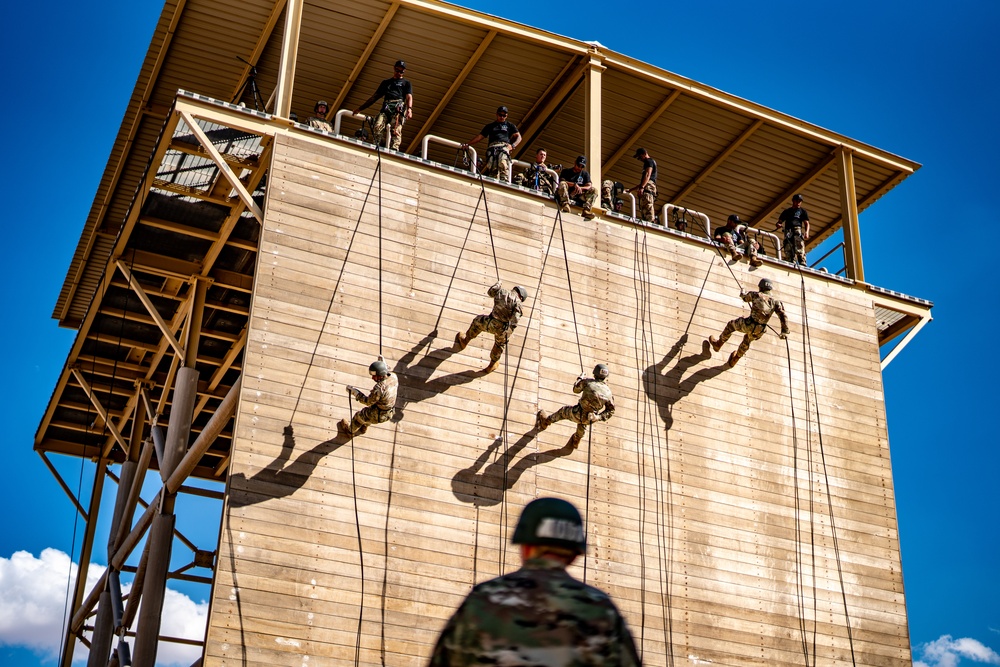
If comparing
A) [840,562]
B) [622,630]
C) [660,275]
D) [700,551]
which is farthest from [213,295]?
[622,630]

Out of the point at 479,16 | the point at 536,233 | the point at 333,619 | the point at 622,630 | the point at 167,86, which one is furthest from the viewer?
the point at 167,86

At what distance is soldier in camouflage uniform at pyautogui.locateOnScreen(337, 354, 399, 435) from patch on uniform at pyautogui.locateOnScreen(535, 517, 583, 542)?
37.2ft

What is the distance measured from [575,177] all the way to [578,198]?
1.13 m

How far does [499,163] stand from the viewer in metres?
21.9

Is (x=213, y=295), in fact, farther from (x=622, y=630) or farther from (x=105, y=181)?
(x=622, y=630)

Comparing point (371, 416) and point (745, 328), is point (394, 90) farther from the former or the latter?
point (745, 328)

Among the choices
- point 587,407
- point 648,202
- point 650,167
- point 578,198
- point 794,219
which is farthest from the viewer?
point 794,219

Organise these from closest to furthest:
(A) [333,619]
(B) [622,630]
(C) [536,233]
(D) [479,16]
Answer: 1. (B) [622,630]
2. (A) [333,619]
3. (C) [536,233]
4. (D) [479,16]

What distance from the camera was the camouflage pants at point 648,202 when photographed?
23422 millimetres

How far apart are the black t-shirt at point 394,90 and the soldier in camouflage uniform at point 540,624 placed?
16.5m

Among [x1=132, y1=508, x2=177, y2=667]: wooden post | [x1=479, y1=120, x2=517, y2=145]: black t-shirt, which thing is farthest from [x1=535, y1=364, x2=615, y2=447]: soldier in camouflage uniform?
[x1=132, y1=508, x2=177, y2=667]: wooden post

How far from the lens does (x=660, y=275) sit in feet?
71.6

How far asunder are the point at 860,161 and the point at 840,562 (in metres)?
10.4

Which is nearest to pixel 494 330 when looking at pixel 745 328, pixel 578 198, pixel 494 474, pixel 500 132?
pixel 494 474
